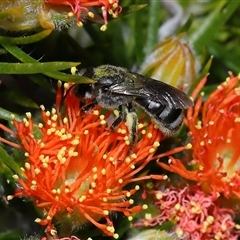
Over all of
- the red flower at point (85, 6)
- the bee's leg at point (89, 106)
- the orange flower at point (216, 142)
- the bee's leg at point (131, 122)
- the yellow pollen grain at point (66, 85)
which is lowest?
the orange flower at point (216, 142)

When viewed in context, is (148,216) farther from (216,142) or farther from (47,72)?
(47,72)

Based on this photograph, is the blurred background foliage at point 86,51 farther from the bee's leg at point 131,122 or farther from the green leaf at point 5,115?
the bee's leg at point 131,122

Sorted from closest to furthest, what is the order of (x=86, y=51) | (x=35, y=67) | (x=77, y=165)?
(x=35, y=67) → (x=77, y=165) → (x=86, y=51)

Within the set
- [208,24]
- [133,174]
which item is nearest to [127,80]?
[133,174]

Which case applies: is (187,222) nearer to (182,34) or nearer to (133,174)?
(133,174)

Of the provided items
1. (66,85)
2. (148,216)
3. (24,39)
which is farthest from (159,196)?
(24,39)

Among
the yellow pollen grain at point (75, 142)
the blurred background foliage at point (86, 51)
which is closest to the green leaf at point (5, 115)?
the blurred background foliage at point (86, 51)
